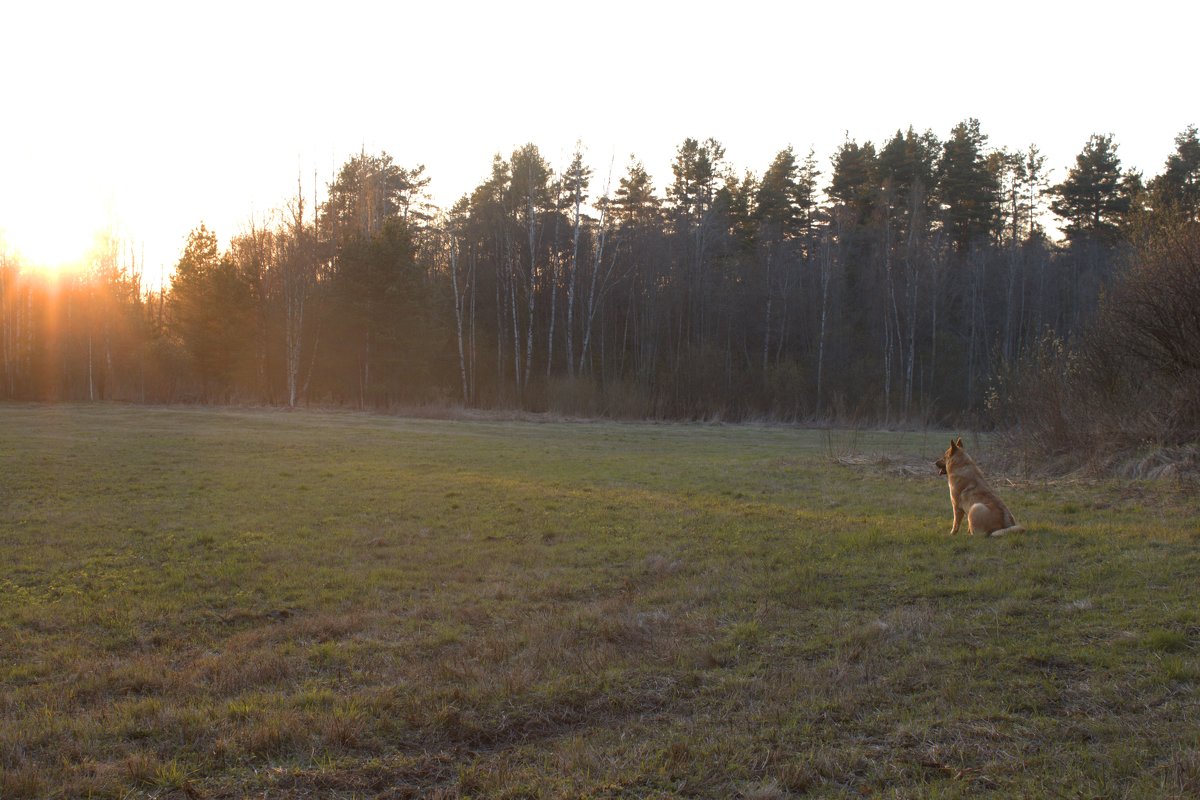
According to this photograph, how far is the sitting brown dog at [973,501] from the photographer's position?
9695 mm

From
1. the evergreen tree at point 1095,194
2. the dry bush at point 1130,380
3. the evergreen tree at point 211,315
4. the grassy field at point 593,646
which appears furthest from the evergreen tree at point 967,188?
the grassy field at point 593,646

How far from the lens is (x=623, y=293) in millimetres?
53406

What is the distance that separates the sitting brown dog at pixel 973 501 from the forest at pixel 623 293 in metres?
32.6

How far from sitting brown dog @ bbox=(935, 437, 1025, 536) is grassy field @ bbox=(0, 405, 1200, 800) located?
44cm

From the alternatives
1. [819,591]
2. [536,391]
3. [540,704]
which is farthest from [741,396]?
[540,704]

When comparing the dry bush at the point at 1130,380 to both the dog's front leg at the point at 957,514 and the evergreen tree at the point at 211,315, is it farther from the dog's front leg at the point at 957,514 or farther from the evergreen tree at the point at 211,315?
the evergreen tree at the point at 211,315

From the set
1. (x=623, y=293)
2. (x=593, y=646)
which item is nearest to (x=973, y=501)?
(x=593, y=646)

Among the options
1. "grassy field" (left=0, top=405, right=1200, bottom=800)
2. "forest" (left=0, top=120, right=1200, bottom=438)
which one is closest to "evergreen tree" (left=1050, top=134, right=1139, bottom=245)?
"forest" (left=0, top=120, right=1200, bottom=438)

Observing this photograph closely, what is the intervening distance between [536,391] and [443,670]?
42.1 m

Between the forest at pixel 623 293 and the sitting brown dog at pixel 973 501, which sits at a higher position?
the forest at pixel 623 293

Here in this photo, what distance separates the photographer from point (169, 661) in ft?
19.3

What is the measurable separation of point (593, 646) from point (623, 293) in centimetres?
4822

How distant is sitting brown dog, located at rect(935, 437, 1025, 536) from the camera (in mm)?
9695

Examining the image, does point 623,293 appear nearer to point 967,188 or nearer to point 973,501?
point 967,188
